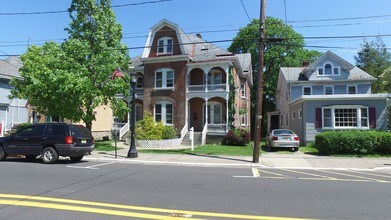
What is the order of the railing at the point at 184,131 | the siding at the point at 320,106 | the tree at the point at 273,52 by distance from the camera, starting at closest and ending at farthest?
1. the siding at the point at 320,106
2. the railing at the point at 184,131
3. the tree at the point at 273,52

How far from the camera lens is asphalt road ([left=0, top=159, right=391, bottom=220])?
604 cm

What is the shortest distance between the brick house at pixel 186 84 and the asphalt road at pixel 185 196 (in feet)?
57.1

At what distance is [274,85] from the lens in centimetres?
5134

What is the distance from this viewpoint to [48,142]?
14.1m

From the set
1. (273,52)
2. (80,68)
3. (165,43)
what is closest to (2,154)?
(80,68)

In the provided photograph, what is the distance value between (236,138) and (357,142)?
9521 millimetres

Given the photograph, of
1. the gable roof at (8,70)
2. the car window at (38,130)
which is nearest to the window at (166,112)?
the gable roof at (8,70)

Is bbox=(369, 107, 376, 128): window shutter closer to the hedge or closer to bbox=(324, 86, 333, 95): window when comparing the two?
the hedge

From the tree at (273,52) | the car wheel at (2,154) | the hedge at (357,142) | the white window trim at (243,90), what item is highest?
the tree at (273,52)

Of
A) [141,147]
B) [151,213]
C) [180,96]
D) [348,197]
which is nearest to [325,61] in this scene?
[180,96]

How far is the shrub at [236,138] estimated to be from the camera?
83.5 ft

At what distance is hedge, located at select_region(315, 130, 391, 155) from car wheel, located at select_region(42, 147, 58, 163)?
14.6 m

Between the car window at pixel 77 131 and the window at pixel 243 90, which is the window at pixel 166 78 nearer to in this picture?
the window at pixel 243 90

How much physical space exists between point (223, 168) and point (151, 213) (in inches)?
325
